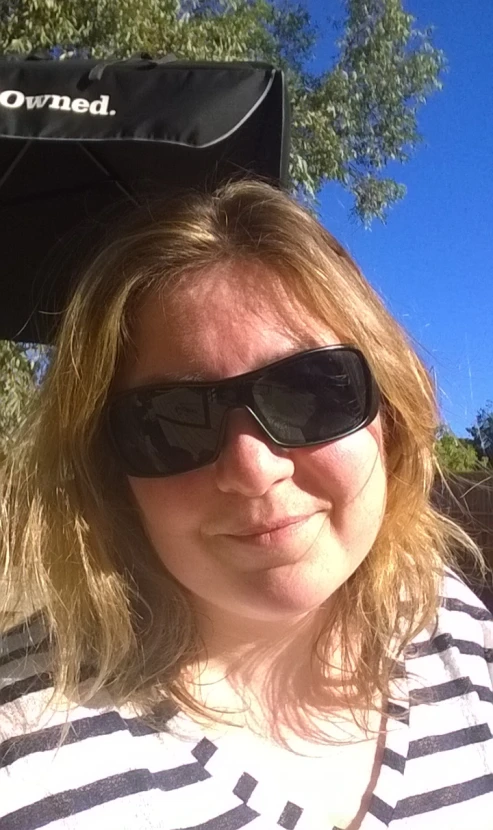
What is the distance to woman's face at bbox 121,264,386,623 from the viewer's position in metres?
1.13

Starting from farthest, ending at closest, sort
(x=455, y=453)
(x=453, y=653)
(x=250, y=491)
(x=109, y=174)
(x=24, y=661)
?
(x=455, y=453) → (x=109, y=174) → (x=453, y=653) → (x=24, y=661) → (x=250, y=491)

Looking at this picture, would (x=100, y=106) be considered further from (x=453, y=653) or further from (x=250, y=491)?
(x=453, y=653)

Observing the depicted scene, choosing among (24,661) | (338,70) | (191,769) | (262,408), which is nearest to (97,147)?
(262,408)

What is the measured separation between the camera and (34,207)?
178 centimetres

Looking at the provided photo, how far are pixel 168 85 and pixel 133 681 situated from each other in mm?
960

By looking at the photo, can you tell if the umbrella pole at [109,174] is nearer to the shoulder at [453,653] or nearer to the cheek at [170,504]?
the cheek at [170,504]

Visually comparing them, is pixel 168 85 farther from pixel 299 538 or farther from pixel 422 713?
pixel 422 713

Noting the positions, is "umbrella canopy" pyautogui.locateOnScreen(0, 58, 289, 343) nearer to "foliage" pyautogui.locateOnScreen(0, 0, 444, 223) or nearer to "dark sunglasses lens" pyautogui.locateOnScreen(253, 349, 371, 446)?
"dark sunglasses lens" pyautogui.locateOnScreen(253, 349, 371, 446)

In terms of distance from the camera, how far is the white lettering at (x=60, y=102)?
1.19 metres

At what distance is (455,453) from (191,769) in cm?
100

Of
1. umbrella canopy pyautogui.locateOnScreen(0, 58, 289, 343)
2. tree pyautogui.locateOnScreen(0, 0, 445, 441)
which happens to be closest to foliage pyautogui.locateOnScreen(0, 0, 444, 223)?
tree pyautogui.locateOnScreen(0, 0, 445, 441)

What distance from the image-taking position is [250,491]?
3.68 ft

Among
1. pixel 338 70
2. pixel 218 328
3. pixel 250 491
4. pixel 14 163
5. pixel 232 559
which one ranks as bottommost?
pixel 232 559

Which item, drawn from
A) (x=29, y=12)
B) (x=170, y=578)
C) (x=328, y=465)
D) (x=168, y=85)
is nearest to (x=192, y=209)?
(x=168, y=85)
